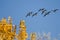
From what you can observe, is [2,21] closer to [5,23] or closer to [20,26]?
[5,23]

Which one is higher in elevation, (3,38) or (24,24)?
(24,24)

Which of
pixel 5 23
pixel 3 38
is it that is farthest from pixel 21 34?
pixel 3 38

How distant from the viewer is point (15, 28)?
23.7 meters

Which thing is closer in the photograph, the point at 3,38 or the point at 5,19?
the point at 3,38

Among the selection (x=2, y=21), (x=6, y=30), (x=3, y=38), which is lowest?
(x=3, y=38)

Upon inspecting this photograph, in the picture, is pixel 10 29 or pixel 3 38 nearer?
pixel 3 38

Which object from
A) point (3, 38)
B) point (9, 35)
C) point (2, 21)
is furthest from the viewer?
point (2, 21)

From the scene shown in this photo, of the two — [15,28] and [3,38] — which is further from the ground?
[15,28]

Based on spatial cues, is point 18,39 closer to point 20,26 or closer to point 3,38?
point 20,26

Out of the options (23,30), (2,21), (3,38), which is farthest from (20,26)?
(3,38)

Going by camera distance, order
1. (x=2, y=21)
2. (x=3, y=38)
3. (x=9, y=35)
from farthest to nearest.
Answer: (x=2, y=21)
(x=9, y=35)
(x=3, y=38)

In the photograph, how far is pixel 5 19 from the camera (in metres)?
25.0

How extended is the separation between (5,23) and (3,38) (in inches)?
152

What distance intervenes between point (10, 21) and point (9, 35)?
271 cm
